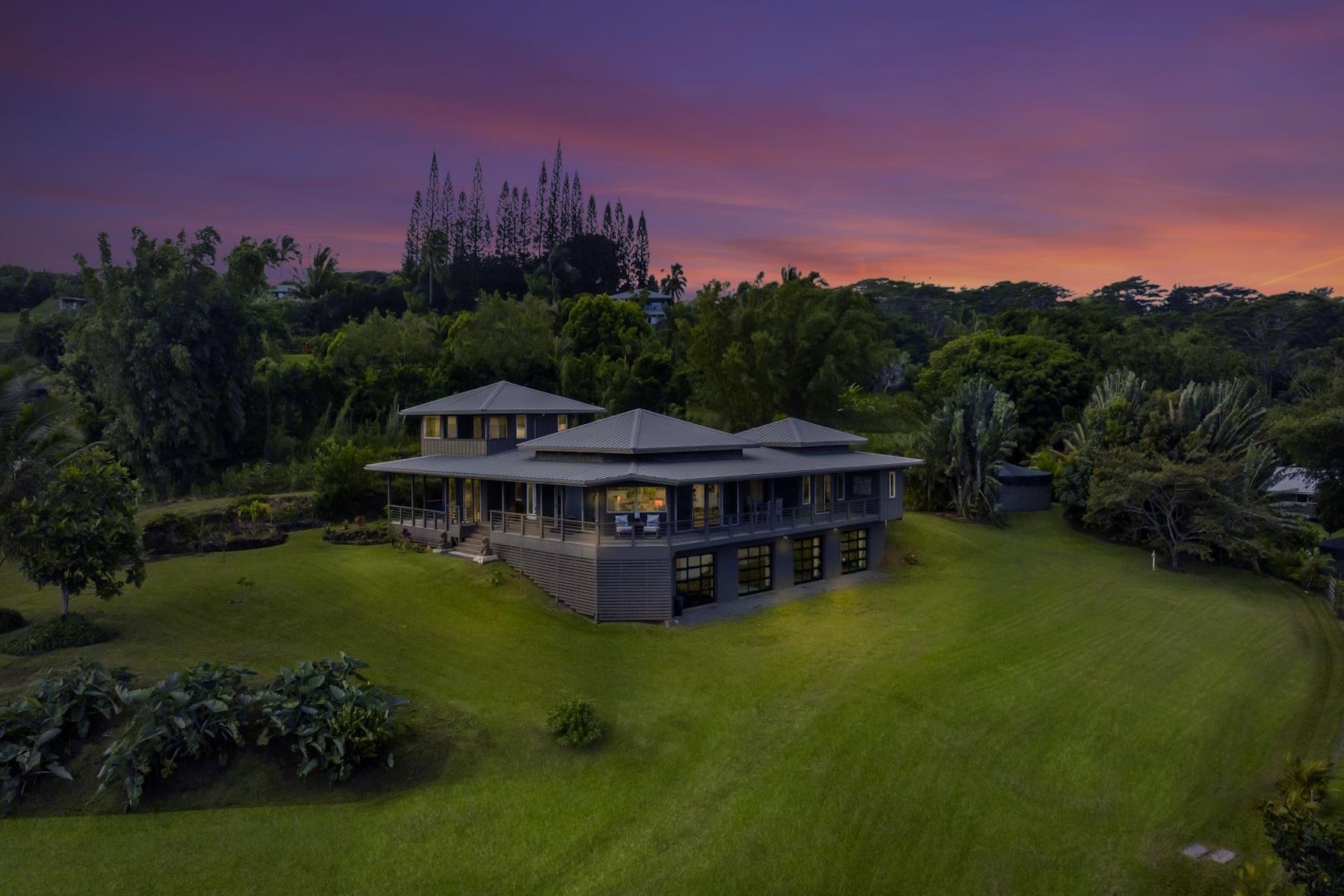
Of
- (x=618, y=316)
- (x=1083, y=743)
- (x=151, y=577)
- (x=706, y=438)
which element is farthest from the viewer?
(x=618, y=316)

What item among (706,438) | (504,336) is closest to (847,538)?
(706,438)

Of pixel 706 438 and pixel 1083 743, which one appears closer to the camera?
pixel 1083 743

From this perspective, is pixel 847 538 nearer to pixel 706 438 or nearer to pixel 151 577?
pixel 706 438

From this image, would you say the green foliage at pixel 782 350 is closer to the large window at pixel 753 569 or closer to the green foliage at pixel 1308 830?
the large window at pixel 753 569

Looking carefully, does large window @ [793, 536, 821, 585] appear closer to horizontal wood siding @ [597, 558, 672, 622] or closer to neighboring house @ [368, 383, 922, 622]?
neighboring house @ [368, 383, 922, 622]

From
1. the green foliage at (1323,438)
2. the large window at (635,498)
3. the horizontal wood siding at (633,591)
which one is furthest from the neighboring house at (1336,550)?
the horizontal wood siding at (633,591)

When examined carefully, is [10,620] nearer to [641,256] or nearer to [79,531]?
[79,531]

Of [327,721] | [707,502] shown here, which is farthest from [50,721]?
[707,502]
